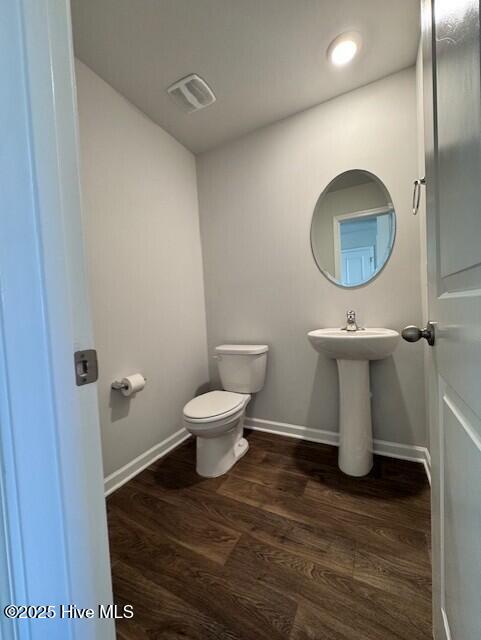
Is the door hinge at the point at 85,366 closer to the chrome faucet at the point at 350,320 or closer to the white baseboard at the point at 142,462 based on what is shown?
the white baseboard at the point at 142,462

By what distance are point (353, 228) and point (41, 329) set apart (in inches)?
69.8

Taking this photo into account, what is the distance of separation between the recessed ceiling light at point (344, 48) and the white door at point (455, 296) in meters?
0.84

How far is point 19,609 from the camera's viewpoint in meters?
0.39

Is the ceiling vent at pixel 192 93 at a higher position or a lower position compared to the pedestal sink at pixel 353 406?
higher

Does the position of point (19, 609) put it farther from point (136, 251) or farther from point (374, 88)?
point (374, 88)

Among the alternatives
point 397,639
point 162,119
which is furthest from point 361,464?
point 162,119

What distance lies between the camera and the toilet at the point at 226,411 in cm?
142

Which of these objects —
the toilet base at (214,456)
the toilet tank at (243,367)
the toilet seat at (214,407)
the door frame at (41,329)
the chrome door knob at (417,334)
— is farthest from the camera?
the toilet tank at (243,367)

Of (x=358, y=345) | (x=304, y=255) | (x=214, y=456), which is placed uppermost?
(x=304, y=255)

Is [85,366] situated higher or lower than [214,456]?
higher

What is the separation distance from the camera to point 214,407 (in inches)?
58.9

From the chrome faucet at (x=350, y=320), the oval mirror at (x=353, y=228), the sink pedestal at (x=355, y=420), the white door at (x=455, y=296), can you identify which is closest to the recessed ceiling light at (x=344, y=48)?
the oval mirror at (x=353, y=228)

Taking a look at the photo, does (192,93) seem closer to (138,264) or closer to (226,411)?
(138,264)

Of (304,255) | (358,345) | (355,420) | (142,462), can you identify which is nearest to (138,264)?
(304,255)
